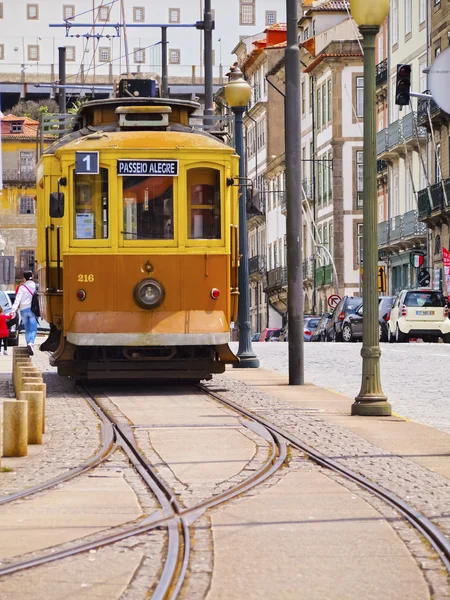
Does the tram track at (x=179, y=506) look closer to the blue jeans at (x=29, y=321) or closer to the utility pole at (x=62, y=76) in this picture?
the blue jeans at (x=29, y=321)

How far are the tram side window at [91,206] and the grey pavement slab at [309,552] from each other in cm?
1007

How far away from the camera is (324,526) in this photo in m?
8.94

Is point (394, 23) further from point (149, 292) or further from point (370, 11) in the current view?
point (370, 11)

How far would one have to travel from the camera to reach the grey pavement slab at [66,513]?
854 cm

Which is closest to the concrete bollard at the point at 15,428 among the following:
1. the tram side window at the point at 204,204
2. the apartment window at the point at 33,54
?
the tram side window at the point at 204,204

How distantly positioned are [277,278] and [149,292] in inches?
2760

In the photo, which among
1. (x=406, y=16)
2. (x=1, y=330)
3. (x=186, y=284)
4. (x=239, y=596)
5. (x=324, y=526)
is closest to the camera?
(x=239, y=596)

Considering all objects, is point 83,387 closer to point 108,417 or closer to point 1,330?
point 108,417

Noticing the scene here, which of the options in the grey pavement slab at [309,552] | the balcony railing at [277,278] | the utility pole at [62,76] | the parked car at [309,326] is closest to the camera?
the grey pavement slab at [309,552]

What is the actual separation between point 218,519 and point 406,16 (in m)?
58.7

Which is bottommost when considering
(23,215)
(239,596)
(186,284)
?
(239,596)

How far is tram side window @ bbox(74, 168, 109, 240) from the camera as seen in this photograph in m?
20.1

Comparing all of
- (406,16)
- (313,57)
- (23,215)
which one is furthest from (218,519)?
(23,215)

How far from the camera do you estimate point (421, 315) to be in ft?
154
